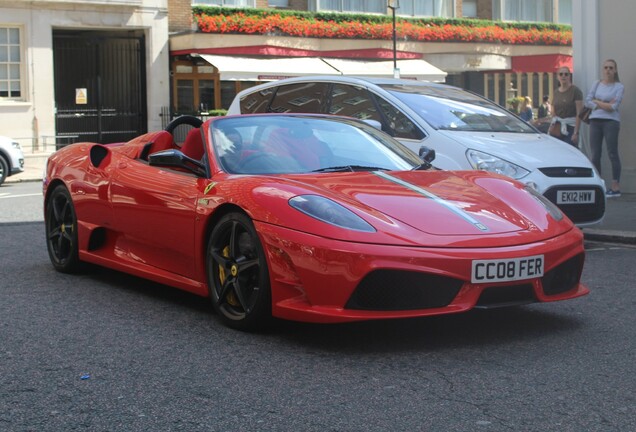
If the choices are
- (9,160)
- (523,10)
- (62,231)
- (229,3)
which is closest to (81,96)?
(229,3)

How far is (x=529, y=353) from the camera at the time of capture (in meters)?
5.00

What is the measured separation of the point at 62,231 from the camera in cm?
755

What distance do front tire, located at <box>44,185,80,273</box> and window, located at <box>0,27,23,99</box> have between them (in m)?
21.9

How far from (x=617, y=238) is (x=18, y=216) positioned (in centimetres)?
667

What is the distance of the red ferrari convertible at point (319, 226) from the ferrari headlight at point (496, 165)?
2.37 metres

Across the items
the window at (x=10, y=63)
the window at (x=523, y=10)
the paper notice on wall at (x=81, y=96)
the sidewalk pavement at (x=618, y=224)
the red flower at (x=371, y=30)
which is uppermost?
the window at (x=523, y=10)

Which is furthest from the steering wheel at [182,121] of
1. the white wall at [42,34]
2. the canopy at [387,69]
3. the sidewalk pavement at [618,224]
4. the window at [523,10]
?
the window at [523,10]

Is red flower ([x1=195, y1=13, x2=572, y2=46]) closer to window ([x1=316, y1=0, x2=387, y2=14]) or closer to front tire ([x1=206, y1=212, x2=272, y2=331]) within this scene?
window ([x1=316, y1=0, x2=387, y2=14])

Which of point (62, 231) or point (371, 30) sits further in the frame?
point (371, 30)

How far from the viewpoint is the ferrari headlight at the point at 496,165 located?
8.91 m

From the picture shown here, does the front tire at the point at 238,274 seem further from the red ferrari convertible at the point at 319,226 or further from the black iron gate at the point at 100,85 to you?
the black iron gate at the point at 100,85

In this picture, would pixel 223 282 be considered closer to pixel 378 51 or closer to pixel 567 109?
pixel 567 109

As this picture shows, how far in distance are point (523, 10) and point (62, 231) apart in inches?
1435

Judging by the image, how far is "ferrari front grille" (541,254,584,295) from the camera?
5.37 m
